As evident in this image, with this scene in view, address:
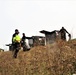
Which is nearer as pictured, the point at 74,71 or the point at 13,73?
the point at 74,71

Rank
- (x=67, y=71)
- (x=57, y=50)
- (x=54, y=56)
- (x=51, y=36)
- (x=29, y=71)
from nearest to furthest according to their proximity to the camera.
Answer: (x=67, y=71) < (x=29, y=71) < (x=54, y=56) < (x=57, y=50) < (x=51, y=36)

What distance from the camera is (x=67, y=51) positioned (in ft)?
52.6

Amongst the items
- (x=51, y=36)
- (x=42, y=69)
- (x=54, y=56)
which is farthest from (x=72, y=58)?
(x=51, y=36)

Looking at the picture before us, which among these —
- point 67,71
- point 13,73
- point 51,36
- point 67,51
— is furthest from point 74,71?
point 51,36

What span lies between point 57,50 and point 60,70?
3.03 metres

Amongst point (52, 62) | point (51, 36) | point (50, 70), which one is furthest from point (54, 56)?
point (51, 36)

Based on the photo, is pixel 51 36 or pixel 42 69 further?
pixel 51 36

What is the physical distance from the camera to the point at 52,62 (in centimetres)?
1374

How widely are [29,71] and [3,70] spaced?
6.54ft

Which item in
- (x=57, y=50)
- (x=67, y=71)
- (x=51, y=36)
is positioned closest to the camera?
(x=67, y=71)

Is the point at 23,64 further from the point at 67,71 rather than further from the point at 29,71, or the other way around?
the point at 67,71

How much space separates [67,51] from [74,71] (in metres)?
3.68

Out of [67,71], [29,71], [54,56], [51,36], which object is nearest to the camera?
[67,71]

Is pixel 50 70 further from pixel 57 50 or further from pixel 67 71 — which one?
pixel 57 50
